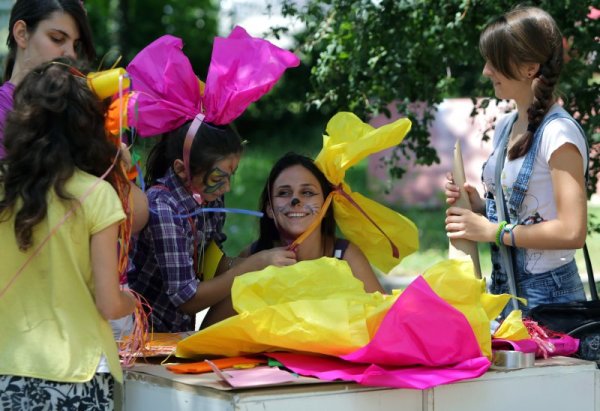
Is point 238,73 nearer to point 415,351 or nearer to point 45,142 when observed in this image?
point 45,142

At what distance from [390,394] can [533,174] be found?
901 millimetres

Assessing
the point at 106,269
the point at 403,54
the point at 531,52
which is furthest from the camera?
the point at 403,54

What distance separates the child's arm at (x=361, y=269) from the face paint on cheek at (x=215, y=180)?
0.59 meters

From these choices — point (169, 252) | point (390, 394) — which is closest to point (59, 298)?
point (169, 252)

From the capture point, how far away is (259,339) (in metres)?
2.96

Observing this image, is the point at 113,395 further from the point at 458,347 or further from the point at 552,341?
the point at 552,341

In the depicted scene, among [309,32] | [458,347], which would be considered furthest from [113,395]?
[309,32]

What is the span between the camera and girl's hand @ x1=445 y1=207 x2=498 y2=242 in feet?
11.1

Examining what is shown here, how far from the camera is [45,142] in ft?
8.84

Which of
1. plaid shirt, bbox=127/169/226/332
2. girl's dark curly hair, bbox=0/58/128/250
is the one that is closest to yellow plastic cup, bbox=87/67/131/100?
girl's dark curly hair, bbox=0/58/128/250

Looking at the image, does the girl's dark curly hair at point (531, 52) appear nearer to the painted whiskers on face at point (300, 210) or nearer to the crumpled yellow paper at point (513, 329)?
the crumpled yellow paper at point (513, 329)

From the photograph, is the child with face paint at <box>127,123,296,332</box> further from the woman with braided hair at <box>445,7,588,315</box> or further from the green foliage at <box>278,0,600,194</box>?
the green foliage at <box>278,0,600,194</box>

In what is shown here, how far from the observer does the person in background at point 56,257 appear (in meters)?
2.64

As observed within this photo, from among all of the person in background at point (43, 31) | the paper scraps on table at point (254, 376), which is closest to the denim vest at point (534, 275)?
the paper scraps on table at point (254, 376)
